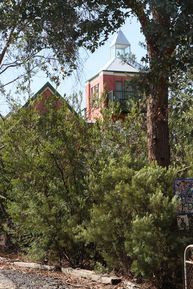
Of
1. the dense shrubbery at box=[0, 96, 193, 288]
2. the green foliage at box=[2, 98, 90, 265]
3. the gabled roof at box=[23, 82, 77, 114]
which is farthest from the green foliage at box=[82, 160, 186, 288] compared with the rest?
the gabled roof at box=[23, 82, 77, 114]

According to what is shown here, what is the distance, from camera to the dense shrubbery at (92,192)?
8250mm

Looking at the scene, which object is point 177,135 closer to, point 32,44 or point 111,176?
point 32,44

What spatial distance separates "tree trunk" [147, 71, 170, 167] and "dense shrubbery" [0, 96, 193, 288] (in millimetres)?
382

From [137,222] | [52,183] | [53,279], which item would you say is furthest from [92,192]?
[137,222]

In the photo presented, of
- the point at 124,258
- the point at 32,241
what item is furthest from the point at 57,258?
the point at 124,258

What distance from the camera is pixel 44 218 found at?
11.0 meters

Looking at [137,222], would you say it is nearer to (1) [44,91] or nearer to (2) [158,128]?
(2) [158,128]

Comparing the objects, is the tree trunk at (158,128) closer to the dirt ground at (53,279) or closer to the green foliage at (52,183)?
the green foliage at (52,183)

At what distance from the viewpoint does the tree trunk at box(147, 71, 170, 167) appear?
10273 millimetres

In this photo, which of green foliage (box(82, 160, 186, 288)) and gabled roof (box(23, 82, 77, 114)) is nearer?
green foliage (box(82, 160, 186, 288))

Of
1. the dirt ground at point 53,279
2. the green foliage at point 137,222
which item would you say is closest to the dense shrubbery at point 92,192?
the green foliage at point 137,222

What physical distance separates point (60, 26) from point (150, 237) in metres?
4.22

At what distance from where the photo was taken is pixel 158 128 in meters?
10.4

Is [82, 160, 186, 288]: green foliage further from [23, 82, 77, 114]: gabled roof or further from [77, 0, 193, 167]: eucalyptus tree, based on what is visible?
[23, 82, 77, 114]: gabled roof
